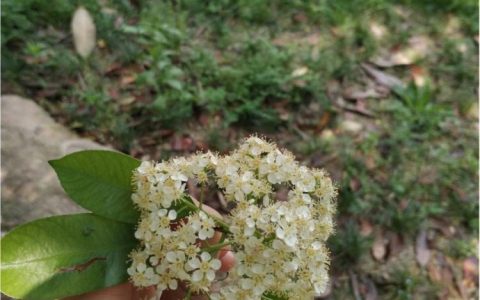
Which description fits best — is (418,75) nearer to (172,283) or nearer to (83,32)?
(83,32)

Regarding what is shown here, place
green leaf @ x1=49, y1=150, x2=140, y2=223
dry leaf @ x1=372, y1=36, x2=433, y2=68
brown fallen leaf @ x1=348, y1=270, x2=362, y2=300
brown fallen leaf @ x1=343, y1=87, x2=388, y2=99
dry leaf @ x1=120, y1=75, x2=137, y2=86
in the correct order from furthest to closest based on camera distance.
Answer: dry leaf @ x1=372, y1=36, x2=433, y2=68 < brown fallen leaf @ x1=343, y1=87, x2=388, y2=99 < dry leaf @ x1=120, y1=75, x2=137, y2=86 < brown fallen leaf @ x1=348, y1=270, x2=362, y2=300 < green leaf @ x1=49, y1=150, x2=140, y2=223

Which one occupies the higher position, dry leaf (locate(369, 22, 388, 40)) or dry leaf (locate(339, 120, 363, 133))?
dry leaf (locate(369, 22, 388, 40))

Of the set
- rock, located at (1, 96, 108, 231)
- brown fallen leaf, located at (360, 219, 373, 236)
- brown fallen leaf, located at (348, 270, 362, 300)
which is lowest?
brown fallen leaf, located at (348, 270, 362, 300)

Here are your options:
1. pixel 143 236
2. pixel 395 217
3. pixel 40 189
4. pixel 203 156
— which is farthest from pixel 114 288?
pixel 395 217

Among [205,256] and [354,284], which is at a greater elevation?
[205,256]

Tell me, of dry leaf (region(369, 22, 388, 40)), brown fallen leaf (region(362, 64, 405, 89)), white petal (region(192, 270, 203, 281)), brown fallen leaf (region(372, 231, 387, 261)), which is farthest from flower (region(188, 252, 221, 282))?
dry leaf (region(369, 22, 388, 40))

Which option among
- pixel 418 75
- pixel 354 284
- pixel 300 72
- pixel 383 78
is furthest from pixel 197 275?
pixel 418 75

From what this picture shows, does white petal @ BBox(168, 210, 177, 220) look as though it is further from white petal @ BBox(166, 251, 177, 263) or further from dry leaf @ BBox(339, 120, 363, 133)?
dry leaf @ BBox(339, 120, 363, 133)
